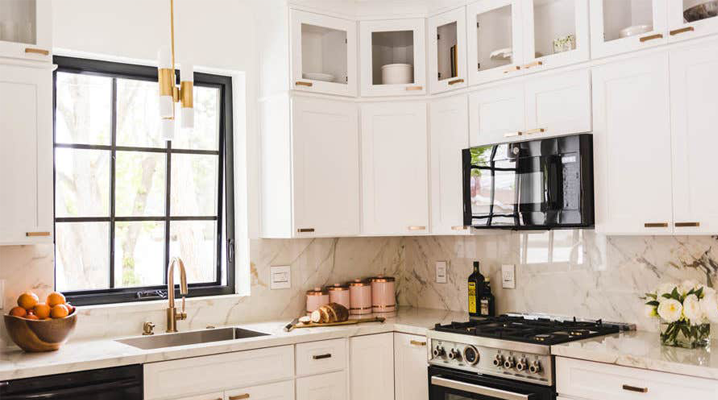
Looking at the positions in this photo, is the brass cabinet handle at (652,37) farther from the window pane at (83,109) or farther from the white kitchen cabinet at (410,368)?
the window pane at (83,109)

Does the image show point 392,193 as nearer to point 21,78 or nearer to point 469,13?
point 469,13

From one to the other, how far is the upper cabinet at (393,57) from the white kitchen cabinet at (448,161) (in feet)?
0.67

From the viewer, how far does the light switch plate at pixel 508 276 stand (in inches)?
156

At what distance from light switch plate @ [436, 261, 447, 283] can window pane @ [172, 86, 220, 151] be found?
5.00 ft

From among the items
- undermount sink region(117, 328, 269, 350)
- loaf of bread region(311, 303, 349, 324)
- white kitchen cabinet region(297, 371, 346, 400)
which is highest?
loaf of bread region(311, 303, 349, 324)

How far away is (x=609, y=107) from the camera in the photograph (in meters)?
3.17

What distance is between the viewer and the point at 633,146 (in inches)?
121

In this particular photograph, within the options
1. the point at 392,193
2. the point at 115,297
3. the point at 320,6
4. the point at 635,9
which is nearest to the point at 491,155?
the point at 392,193

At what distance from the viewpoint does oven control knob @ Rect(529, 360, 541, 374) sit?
→ 3.01 m

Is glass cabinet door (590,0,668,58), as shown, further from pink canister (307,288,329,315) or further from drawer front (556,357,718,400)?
pink canister (307,288,329,315)

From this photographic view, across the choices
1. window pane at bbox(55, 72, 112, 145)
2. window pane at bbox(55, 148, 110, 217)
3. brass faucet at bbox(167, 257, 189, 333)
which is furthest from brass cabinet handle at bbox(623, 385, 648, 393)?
window pane at bbox(55, 72, 112, 145)

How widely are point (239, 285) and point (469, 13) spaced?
1.99m

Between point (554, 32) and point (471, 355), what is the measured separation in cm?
161

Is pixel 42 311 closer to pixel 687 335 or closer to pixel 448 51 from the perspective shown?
pixel 448 51
